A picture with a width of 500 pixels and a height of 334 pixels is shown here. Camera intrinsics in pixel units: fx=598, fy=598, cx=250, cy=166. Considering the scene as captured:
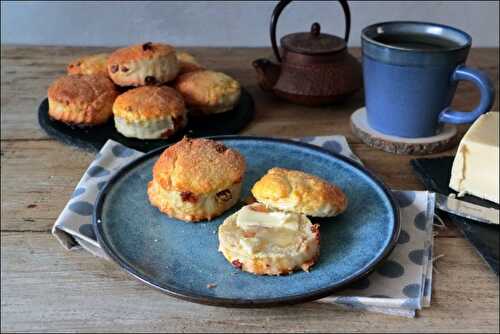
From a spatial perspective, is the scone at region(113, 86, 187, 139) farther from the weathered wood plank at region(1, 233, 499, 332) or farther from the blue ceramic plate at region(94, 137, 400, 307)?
the weathered wood plank at region(1, 233, 499, 332)

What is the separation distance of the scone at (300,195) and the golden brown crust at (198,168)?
46 millimetres

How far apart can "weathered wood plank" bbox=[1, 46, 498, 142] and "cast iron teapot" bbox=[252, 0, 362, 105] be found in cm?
4

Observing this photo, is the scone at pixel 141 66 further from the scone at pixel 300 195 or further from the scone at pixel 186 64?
the scone at pixel 300 195

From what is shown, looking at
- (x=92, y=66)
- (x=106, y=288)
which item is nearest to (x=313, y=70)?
(x=92, y=66)

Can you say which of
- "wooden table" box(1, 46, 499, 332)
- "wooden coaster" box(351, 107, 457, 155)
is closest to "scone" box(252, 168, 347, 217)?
"wooden table" box(1, 46, 499, 332)

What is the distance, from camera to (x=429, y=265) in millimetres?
671

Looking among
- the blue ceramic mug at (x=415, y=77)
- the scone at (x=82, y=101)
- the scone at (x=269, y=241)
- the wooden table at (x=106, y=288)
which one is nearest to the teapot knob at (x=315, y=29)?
the blue ceramic mug at (x=415, y=77)

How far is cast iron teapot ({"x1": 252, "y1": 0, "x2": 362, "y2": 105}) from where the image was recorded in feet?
3.43

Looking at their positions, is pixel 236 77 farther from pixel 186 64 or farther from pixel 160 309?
pixel 160 309

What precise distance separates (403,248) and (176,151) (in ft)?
1.00

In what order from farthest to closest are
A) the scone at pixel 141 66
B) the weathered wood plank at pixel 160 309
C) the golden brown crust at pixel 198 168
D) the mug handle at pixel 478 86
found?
the scone at pixel 141 66 < the mug handle at pixel 478 86 < the golden brown crust at pixel 198 168 < the weathered wood plank at pixel 160 309

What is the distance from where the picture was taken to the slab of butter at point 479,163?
0.77m

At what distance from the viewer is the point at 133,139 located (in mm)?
959

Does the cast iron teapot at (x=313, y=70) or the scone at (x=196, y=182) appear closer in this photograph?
the scone at (x=196, y=182)
